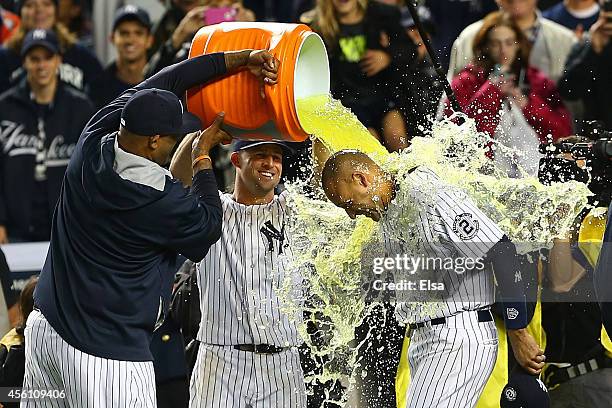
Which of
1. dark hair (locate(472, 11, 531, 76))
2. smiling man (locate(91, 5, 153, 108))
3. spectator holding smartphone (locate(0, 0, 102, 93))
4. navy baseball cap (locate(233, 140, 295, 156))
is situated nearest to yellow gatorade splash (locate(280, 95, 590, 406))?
navy baseball cap (locate(233, 140, 295, 156))

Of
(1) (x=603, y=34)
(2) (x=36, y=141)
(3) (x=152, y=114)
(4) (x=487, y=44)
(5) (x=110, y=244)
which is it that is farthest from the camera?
(2) (x=36, y=141)

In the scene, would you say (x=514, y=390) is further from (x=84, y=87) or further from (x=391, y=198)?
(x=84, y=87)

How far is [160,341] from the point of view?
6.42m

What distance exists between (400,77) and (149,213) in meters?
3.62

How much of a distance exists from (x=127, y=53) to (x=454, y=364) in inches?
181

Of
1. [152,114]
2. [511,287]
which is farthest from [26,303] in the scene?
[511,287]

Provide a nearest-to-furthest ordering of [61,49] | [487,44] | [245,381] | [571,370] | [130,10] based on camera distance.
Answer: [245,381]
[571,370]
[487,44]
[130,10]
[61,49]

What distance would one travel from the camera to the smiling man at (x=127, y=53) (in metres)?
8.88

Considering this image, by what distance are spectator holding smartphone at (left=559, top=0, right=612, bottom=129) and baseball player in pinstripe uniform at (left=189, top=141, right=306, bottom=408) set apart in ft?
10.2

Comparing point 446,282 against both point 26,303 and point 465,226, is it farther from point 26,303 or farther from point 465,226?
point 26,303

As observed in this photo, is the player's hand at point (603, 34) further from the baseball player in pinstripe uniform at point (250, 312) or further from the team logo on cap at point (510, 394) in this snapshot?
the team logo on cap at point (510, 394)

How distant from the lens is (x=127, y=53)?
888cm

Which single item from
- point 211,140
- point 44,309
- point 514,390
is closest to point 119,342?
point 44,309

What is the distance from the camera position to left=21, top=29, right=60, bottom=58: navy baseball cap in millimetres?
8609
